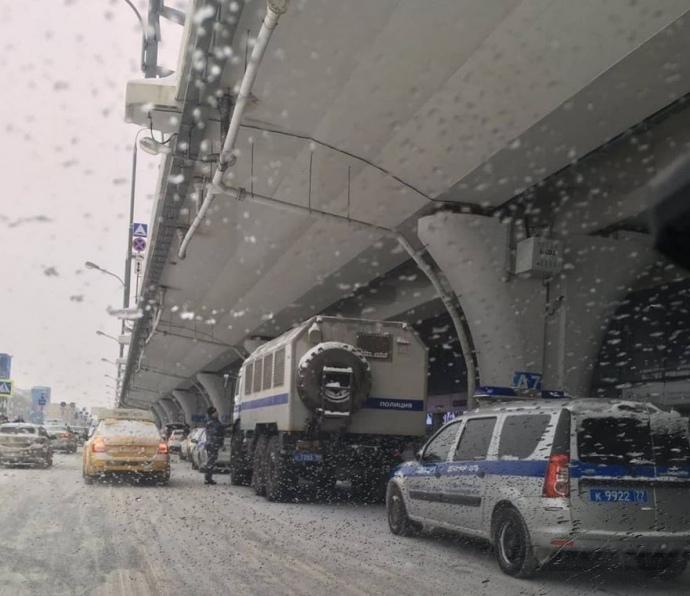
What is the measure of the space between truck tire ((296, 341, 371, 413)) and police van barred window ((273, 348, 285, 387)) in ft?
2.96

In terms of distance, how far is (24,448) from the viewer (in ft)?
78.2

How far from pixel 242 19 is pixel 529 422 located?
6094 millimetres

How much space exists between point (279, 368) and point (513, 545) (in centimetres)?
853

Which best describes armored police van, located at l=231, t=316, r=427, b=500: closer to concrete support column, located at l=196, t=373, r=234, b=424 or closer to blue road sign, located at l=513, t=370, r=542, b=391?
blue road sign, located at l=513, t=370, r=542, b=391

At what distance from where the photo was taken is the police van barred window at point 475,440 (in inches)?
345

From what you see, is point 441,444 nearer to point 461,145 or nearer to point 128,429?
point 461,145

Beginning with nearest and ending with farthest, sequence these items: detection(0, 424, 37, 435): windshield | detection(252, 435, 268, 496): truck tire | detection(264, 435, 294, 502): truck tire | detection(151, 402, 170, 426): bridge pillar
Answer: detection(264, 435, 294, 502): truck tire < detection(252, 435, 268, 496): truck tire < detection(0, 424, 37, 435): windshield < detection(151, 402, 170, 426): bridge pillar

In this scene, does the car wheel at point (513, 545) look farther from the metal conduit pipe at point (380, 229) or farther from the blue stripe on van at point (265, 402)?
the blue stripe on van at point (265, 402)

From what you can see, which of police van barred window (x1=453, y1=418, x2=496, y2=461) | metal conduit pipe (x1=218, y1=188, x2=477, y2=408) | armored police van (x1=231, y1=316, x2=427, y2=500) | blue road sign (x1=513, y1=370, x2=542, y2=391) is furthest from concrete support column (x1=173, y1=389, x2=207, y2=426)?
police van barred window (x1=453, y1=418, x2=496, y2=461)

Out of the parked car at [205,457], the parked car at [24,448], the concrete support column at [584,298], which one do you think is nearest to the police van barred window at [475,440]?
the concrete support column at [584,298]

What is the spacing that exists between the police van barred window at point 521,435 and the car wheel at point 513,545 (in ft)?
1.80

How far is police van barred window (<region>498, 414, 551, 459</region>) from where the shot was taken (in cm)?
785

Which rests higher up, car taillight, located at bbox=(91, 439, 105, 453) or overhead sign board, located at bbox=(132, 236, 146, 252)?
overhead sign board, located at bbox=(132, 236, 146, 252)

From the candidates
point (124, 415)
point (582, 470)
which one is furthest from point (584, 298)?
point (124, 415)
